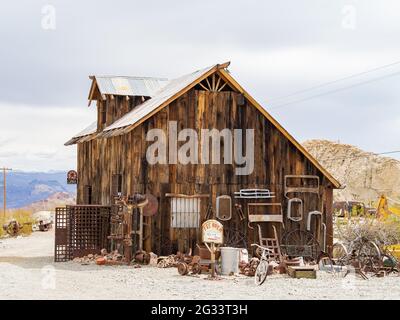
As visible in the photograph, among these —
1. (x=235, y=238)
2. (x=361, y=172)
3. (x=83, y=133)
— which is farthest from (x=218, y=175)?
(x=361, y=172)

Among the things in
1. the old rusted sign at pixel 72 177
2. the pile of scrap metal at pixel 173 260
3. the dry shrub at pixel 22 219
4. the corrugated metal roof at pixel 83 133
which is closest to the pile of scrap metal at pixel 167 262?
the pile of scrap metal at pixel 173 260

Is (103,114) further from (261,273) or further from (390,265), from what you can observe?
(390,265)

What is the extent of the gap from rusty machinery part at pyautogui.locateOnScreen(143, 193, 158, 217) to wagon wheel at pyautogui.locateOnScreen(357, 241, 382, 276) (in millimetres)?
6737

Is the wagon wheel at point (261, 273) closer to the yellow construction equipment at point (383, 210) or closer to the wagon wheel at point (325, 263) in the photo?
the wagon wheel at point (325, 263)

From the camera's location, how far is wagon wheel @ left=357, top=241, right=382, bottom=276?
72.4 ft

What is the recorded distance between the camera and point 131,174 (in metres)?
25.1

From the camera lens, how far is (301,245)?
87.1 feet

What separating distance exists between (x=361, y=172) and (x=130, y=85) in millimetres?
87359

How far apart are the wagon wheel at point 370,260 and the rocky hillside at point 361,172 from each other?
272 ft

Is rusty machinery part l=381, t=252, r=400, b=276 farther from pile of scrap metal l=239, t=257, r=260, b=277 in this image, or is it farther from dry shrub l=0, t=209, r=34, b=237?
dry shrub l=0, t=209, r=34, b=237

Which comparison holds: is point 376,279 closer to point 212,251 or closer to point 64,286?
point 212,251

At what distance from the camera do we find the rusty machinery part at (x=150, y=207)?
24.8 metres

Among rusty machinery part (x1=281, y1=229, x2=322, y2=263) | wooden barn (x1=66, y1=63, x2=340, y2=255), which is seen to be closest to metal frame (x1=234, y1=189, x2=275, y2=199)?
wooden barn (x1=66, y1=63, x2=340, y2=255)
